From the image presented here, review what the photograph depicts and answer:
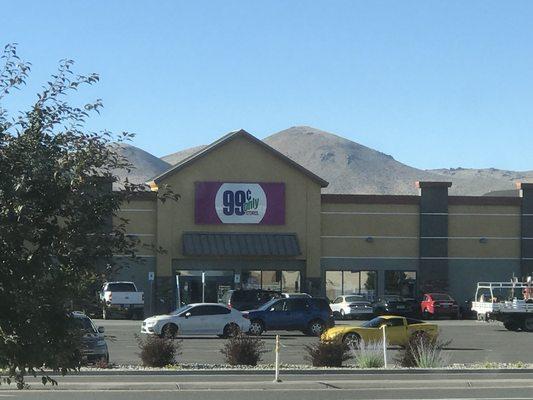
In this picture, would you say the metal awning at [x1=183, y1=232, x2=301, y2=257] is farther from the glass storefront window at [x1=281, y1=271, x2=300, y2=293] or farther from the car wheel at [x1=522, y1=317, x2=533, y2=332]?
the car wheel at [x1=522, y1=317, x2=533, y2=332]

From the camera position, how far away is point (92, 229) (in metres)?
8.25

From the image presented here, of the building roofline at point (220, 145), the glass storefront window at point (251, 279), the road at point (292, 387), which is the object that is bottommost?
the road at point (292, 387)

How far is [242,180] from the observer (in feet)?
181

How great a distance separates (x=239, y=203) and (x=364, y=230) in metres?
8.01

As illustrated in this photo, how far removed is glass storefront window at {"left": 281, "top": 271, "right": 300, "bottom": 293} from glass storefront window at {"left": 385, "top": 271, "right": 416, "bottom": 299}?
563 cm

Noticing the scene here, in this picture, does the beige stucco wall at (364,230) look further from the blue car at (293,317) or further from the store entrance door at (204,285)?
the blue car at (293,317)

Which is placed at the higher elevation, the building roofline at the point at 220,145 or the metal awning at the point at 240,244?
the building roofline at the point at 220,145

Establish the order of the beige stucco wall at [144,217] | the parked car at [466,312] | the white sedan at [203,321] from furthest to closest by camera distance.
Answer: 1. the parked car at [466,312]
2. the beige stucco wall at [144,217]
3. the white sedan at [203,321]

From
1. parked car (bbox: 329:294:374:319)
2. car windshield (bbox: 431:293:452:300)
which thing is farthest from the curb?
car windshield (bbox: 431:293:452:300)

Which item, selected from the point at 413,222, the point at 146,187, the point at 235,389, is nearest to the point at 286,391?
the point at 235,389

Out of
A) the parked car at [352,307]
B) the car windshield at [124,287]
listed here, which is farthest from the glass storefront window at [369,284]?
the car windshield at [124,287]

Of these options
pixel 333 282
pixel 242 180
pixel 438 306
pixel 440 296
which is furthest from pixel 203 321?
pixel 333 282

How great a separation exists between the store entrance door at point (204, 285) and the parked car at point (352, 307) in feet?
23.5

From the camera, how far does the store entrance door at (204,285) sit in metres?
54.9
